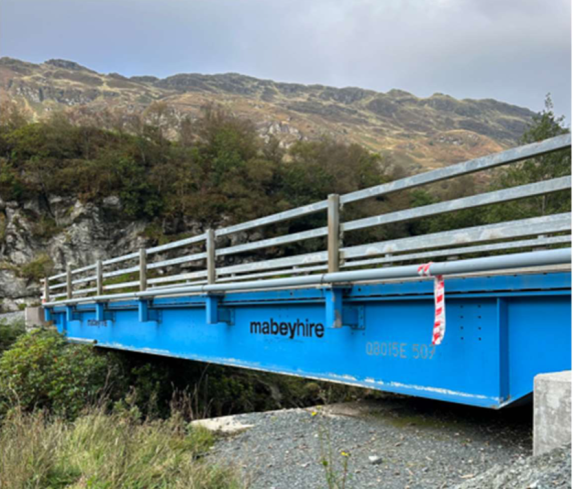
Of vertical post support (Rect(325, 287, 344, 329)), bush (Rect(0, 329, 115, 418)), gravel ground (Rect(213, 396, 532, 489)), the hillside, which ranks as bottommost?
bush (Rect(0, 329, 115, 418))

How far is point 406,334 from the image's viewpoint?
511 cm

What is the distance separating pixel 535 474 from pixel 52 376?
1104 centimetres

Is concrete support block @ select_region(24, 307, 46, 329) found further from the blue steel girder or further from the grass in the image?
the grass

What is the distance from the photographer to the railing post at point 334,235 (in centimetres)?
550

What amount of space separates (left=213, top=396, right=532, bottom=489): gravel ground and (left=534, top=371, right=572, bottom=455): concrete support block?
74.5 inches

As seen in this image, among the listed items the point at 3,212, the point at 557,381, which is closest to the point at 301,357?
the point at 557,381

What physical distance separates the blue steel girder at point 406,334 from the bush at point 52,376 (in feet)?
14.1

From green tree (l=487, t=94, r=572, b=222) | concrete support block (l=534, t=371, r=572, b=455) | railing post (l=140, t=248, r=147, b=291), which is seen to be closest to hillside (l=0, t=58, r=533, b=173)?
green tree (l=487, t=94, r=572, b=222)

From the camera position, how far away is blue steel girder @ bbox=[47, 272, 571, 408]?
412cm

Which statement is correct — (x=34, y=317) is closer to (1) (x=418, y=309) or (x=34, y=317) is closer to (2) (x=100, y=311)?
(2) (x=100, y=311)

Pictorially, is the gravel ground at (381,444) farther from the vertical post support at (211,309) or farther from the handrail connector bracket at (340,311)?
the vertical post support at (211,309)

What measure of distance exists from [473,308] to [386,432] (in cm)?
264

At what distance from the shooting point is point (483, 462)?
5.13 metres

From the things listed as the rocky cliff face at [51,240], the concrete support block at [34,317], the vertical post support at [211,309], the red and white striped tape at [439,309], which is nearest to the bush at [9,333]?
the concrete support block at [34,317]
